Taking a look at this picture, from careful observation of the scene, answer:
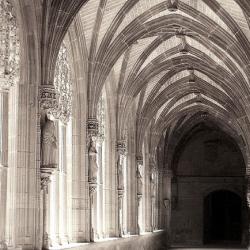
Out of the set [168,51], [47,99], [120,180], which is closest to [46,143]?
[47,99]

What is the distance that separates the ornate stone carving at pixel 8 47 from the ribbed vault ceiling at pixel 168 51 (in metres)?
5.54

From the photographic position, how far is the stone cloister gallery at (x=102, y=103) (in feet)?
52.6

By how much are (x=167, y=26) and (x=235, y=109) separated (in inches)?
375

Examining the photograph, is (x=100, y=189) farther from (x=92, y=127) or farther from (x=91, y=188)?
(x=92, y=127)

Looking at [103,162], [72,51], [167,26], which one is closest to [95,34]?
[72,51]

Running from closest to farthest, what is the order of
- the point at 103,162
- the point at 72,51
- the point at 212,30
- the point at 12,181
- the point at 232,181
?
1. the point at 12,181
2. the point at 72,51
3. the point at 212,30
4. the point at 103,162
5. the point at 232,181

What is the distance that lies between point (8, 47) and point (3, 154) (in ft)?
7.36

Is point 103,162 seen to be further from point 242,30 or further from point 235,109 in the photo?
point 235,109

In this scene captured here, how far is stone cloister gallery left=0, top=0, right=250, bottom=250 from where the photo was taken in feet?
52.6

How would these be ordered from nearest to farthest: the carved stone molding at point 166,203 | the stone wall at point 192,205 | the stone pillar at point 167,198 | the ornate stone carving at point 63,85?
the ornate stone carving at point 63,85, the carved stone molding at point 166,203, the stone pillar at point 167,198, the stone wall at point 192,205

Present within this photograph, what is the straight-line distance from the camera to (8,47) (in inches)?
580

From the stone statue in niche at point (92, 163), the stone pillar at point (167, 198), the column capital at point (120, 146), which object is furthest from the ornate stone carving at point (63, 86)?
the stone pillar at point (167, 198)

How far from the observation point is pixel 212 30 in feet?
77.6

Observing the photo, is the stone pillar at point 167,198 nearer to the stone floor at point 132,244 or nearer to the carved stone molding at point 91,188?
the stone floor at point 132,244
